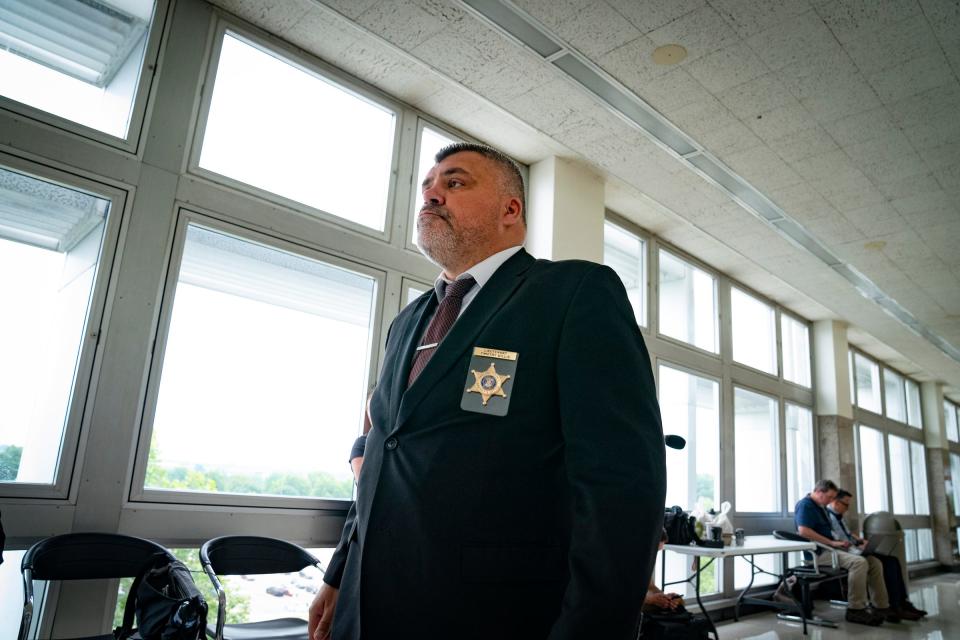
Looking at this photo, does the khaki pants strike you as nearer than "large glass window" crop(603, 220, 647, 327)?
No

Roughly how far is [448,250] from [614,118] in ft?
10.4

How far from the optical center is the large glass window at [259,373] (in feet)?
10.2

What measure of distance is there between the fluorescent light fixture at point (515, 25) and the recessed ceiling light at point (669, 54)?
0.53 m

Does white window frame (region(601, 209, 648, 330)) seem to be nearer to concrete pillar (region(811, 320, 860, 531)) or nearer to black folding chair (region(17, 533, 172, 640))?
concrete pillar (region(811, 320, 860, 531))

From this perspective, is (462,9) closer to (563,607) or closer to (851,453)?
(563,607)

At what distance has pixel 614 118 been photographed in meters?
4.16

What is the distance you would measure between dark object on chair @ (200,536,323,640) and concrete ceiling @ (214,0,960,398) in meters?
2.71

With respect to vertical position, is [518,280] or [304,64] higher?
[304,64]

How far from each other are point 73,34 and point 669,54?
2.99 m

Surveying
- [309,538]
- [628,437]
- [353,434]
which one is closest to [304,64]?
[353,434]

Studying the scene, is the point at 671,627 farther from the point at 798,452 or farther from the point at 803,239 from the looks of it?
the point at 798,452

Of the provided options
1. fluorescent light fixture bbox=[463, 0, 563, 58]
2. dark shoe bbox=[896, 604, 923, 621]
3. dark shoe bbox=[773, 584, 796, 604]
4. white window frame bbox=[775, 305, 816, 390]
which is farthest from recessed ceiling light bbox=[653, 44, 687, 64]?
dark shoe bbox=[896, 604, 923, 621]

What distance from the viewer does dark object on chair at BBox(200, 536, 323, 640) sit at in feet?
8.36

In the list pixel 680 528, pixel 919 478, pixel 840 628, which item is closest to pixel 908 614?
pixel 840 628
